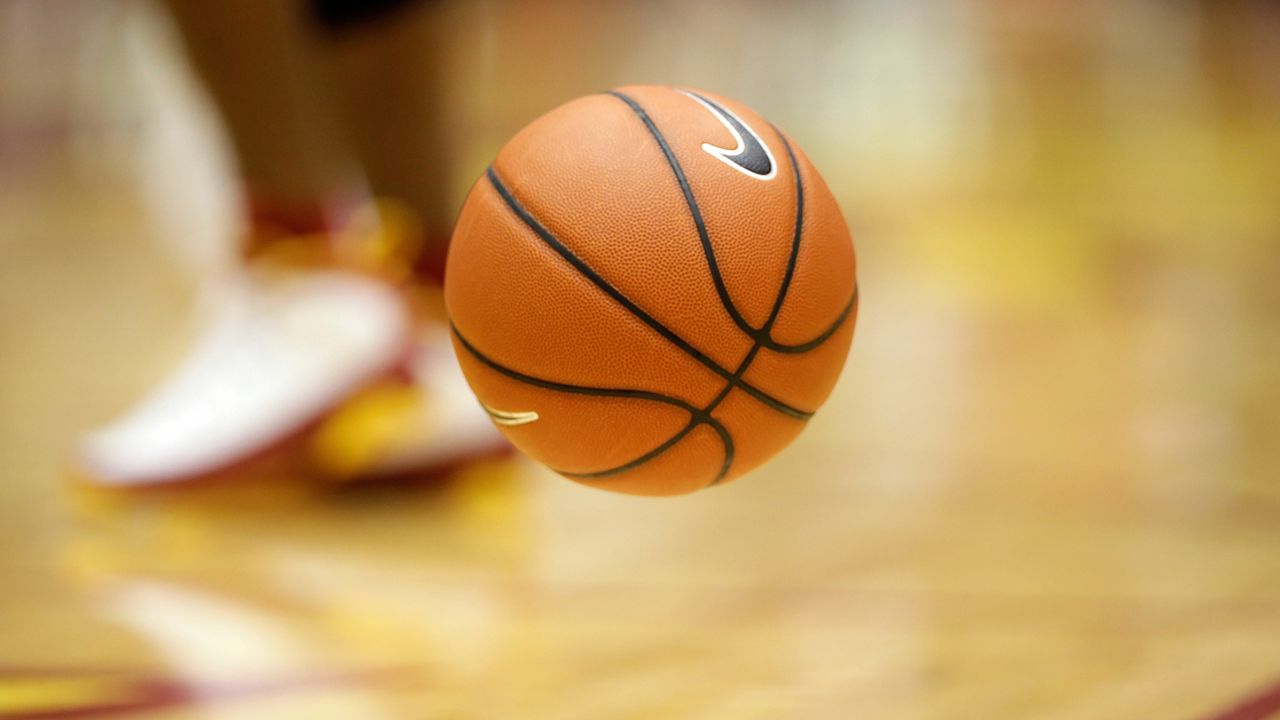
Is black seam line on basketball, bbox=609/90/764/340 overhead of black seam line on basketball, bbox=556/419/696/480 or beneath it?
overhead

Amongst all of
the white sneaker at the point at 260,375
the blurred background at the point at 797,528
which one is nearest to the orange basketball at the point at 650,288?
the blurred background at the point at 797,528

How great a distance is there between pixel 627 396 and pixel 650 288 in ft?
0.29

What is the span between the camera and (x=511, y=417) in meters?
0.99

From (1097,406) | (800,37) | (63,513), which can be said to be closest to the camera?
(63,513)

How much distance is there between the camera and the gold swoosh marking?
0.97m

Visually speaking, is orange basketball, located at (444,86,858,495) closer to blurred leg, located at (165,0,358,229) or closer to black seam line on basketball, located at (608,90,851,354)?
black seam line on basketball, located at (608,90,851,354)

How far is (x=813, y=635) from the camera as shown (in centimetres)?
124

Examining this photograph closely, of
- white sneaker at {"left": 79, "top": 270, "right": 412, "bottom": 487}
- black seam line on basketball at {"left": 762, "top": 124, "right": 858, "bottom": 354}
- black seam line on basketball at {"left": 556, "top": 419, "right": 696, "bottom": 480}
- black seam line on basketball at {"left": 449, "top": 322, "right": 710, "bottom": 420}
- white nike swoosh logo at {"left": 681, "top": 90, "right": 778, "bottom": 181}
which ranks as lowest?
black seam line on basketball at {"left": 556, "top": 419, "right": 696, "bottom": 480}

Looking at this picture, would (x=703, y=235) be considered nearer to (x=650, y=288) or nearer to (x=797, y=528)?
(x=650, y=288)

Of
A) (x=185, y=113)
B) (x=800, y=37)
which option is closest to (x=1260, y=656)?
(x=185, y=113)

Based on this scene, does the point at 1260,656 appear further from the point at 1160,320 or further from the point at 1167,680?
the point at 1160,320

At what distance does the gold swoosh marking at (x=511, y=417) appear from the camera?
0.97 m

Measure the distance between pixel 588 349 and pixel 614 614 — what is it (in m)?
0.46

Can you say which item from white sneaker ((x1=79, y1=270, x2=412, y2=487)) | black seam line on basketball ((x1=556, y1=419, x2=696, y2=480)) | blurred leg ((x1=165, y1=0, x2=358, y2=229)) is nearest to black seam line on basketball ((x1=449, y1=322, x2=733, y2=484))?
black seam line on basketball ((x1=556, y1=419, x2=696, y2=480))
